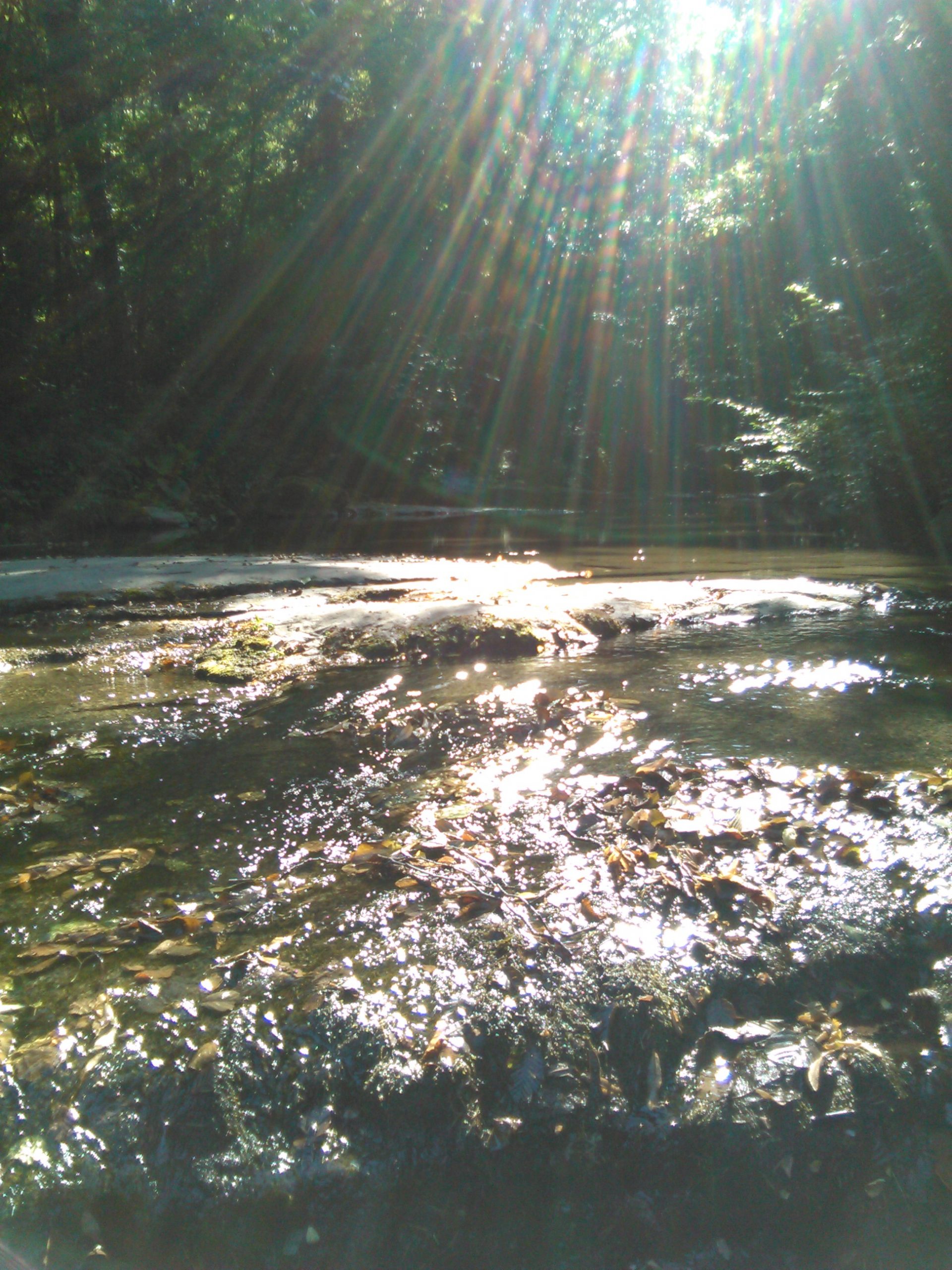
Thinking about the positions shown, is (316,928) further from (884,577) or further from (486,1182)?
(884,577)

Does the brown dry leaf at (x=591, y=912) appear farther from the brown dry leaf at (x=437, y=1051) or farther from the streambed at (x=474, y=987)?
the brown dry leaf at (x=437, y=1051)

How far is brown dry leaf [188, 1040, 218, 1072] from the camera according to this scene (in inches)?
67.3

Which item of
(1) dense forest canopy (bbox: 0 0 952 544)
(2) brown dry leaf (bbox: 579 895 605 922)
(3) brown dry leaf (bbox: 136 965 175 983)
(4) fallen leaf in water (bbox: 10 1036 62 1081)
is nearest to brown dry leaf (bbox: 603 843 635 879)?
(2) brown dry leaf (bbox: 579 895 605 922)

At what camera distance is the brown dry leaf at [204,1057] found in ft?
5.61

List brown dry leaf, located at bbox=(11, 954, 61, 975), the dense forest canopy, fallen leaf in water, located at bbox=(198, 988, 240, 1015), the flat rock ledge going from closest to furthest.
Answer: fallen leaf in water, located at bbox=(198, 988, 240, 1015) → brown dry leaf, located at bbox=(11, 954, 61, 975) → the flat rock ledge → the dense forest canopy

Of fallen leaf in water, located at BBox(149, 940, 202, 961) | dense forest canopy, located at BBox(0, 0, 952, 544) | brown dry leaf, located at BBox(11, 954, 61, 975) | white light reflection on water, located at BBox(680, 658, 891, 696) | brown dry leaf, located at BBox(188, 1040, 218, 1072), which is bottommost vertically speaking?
brown dry leaf, located at BBox(188, 1040, 218, 1072)

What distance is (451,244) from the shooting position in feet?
78.6

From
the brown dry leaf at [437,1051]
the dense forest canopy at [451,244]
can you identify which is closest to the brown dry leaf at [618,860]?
the brown dry leaf at [437,1051]

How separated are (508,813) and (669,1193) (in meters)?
1.34

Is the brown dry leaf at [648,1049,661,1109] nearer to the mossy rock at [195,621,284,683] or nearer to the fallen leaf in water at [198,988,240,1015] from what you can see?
the fallen leaf in water at [198,988,240,1015]

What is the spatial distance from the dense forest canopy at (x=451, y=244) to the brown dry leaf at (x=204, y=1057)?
13053 millimetres

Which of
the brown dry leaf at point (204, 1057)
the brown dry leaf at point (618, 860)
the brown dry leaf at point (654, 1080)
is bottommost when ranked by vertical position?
the brown dry leaf at point (654, 1080)

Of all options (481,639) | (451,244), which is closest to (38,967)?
(481,639)

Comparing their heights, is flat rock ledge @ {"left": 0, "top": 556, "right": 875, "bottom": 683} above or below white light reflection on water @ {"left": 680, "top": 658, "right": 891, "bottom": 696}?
above
